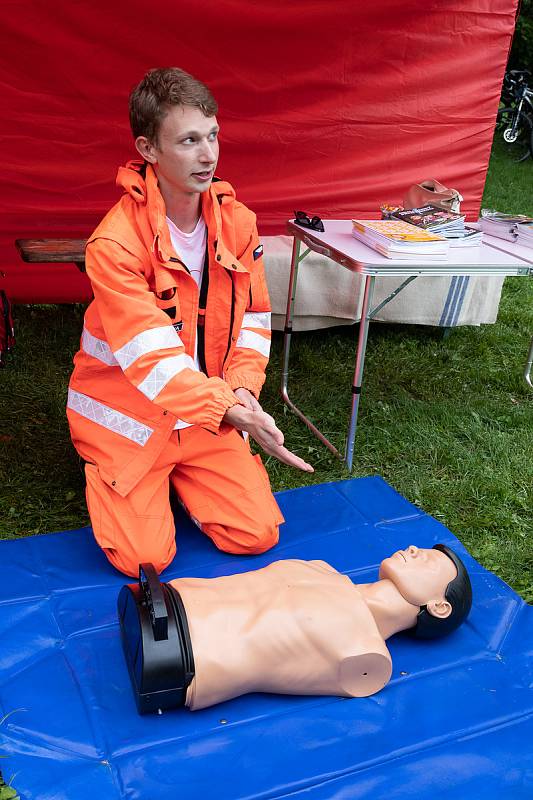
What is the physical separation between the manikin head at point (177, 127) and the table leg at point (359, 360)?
0.90 meters

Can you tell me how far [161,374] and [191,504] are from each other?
26.0 inches

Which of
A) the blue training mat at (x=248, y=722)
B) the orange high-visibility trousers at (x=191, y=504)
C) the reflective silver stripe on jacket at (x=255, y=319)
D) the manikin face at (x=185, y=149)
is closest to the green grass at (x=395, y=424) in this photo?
the orange high-visibility trousers at (x=191, y=504)

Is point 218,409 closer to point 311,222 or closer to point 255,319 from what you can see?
point 255,319

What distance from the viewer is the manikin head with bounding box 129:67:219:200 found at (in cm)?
248

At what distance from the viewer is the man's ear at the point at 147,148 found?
2.56 metres

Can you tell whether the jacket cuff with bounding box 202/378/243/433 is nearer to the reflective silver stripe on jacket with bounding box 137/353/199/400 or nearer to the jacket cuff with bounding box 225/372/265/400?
the reflective silver stripe on jacket with bounding box 137/353/199/400

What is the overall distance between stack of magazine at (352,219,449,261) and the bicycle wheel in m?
9.34

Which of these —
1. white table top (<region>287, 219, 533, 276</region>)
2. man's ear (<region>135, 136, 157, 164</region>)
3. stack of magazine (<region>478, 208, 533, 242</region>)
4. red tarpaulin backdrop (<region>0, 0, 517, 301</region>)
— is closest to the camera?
man's ear (<region>135, 136, 157, 164</region>)

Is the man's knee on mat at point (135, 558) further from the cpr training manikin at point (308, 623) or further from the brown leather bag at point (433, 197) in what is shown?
the brown leather bag at point (433, 197)

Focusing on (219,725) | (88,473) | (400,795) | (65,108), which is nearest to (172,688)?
(219,725)

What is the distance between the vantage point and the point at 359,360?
3.32 metres

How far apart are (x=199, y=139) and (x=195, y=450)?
1093 mm

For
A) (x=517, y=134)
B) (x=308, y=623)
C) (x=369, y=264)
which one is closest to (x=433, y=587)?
(x=308, y=623)

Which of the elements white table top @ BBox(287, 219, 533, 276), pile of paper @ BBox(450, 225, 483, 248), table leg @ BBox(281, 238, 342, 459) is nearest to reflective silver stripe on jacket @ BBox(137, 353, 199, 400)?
white table top @ BBox(287, 219, 533, 276)
